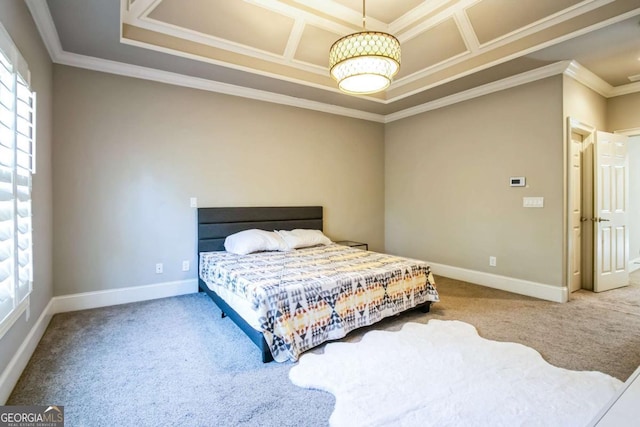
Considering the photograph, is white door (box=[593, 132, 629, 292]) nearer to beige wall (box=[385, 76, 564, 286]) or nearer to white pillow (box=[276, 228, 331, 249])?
beige wall (box=[385, 76, 564, 286])

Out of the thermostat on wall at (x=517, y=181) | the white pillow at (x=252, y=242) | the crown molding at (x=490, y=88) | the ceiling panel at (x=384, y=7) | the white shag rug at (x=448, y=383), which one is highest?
the ceiling panel at (x=384, y=7)

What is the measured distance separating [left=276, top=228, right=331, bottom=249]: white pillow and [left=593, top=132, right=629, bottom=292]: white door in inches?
134

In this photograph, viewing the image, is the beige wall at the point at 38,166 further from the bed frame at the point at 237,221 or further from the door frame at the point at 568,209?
the door frame at the point at 568,209

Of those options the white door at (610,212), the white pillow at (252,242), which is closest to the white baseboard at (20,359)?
the white pillow at (252,242)

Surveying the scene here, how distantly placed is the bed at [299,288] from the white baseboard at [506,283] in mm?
1415

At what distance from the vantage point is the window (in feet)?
5.68

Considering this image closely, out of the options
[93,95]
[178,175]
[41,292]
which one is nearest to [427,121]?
[178,175]

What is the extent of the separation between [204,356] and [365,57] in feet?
8.31

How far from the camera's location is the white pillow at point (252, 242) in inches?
146

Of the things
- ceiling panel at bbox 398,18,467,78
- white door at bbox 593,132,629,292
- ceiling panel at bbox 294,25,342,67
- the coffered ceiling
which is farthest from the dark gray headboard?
white door at bbox 593,132,629,292

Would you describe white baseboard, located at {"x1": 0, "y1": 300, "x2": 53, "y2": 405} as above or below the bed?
below

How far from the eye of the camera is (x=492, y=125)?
164 inches

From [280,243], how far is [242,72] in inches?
81.9

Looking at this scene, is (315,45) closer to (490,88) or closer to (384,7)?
(384,7)
